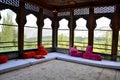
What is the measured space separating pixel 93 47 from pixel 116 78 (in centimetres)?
246

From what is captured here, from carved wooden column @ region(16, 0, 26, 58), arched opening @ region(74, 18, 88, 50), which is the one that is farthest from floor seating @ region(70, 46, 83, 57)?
carved wooden column @ region(16, 0, 26, 58)

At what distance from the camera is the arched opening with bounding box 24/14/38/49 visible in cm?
567

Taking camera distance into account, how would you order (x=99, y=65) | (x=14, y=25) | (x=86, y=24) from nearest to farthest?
1. (x=99, y=65)
2. (x=14, y=25)
3. (x=86, y=24)

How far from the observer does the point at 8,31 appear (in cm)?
506

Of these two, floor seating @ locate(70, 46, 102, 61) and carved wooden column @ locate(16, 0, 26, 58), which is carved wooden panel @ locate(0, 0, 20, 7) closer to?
carved wooden column @ locate(16, 0, 26, 58)

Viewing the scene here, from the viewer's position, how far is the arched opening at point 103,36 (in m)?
5.50

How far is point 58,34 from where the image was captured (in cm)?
701

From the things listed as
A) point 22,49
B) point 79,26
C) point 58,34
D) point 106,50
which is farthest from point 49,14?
point 106,50

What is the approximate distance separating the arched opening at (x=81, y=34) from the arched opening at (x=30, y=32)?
227 cm

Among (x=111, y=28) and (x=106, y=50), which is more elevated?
(x=111, y=28)

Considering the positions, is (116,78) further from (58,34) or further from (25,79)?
(58,34)

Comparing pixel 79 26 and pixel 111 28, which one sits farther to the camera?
pixel 79 26

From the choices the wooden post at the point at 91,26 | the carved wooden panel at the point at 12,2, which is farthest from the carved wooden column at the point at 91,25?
the carved wooden panel at the point at 12,2

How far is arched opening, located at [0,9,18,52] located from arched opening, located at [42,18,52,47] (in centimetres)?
176
